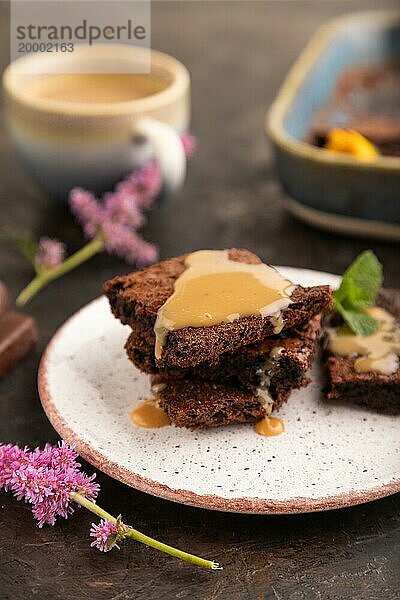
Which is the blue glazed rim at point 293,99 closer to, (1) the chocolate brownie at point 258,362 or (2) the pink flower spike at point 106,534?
(1) the chocolate brownie at point 258,362

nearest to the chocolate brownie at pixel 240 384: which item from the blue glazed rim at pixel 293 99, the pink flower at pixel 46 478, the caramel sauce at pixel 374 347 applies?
the caramel sauce at pixel 374 347

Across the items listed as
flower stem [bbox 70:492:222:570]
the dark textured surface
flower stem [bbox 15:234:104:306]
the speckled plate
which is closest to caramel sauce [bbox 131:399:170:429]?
the speckled plate

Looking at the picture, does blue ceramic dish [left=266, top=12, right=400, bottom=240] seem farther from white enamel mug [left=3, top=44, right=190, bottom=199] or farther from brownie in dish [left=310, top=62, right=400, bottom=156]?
white enamel mug [left=3, top=44, right=190, bottom=199]

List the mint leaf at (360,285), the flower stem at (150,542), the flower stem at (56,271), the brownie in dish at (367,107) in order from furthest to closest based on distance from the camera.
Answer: the brownie in dish at (367,107) < the flower stem at (56,271) < the mint leaf at (360,285) < the flower stem at (150,542)

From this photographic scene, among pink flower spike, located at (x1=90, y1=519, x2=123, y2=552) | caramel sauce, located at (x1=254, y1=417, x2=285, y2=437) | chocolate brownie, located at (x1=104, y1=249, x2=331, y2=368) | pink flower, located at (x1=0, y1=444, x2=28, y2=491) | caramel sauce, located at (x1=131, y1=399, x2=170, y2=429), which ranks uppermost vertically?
chocolate brownie, located at (x1=104, y1=249, x2=331, y2=368)

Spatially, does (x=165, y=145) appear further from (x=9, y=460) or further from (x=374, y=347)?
(x=9, y=460)

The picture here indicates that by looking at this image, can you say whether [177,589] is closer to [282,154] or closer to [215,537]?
[215,537]
